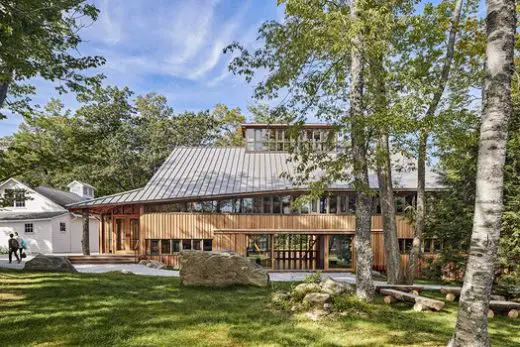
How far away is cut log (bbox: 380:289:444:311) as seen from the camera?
877cm

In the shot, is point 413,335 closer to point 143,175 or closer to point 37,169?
point 37,169

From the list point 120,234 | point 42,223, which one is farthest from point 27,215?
point 120,234

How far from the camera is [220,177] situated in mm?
21141

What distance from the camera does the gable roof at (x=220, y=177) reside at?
19.1 meters

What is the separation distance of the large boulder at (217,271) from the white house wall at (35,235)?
19.8m

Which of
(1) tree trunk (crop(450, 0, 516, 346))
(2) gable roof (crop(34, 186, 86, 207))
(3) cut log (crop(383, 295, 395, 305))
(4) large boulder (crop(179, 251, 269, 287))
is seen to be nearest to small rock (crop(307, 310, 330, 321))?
(3) cut log (crop(383, 295, 395, 305))

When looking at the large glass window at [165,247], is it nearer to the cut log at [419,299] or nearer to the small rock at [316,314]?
the cut log at [419,299]

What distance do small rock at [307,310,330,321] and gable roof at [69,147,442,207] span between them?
35.4 feet

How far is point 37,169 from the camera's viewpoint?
1290cm

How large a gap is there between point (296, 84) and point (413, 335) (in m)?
7.03

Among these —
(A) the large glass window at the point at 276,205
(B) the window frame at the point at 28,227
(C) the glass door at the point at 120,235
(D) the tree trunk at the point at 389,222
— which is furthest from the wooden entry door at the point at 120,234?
(D) the tree trunk at the point at 389,222

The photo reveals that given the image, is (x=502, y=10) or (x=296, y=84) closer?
(x=502, y=10)

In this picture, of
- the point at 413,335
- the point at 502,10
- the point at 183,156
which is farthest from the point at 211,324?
the point at 183,156

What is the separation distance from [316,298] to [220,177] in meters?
13.5
